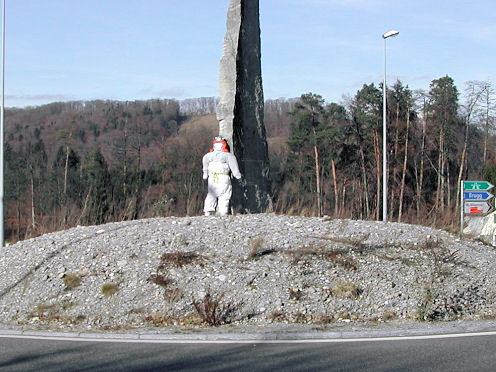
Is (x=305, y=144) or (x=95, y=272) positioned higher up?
(x=305, y=144)

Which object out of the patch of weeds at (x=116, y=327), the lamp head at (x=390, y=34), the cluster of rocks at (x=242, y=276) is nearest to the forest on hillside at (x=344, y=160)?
the lamp head at (x=390, y=34)

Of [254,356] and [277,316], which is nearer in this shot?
[254,356]

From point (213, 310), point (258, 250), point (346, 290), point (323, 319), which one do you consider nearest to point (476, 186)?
point (258, 250)

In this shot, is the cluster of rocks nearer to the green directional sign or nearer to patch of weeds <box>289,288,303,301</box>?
patch of weeds <box>289,288,303,301</box>

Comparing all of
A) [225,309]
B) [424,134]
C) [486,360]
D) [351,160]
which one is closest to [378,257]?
[225,309]

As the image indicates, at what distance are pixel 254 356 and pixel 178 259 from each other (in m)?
3.94


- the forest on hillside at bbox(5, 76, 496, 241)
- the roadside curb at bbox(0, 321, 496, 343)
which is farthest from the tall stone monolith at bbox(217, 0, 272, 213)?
the forest on hillside at bbox(5, 76, 496, 241)

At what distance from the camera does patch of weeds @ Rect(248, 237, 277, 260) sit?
1138cm

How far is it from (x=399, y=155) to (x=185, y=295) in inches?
1548

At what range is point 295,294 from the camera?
1020 cm

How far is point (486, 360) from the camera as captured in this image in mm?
7266

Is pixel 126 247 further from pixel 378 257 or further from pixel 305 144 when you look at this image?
pixel 305 144

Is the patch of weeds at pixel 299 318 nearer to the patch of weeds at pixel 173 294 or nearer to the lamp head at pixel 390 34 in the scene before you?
the patch of weeds at pixel 173 294

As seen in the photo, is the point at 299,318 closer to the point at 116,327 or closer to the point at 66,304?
the point at 116,327
